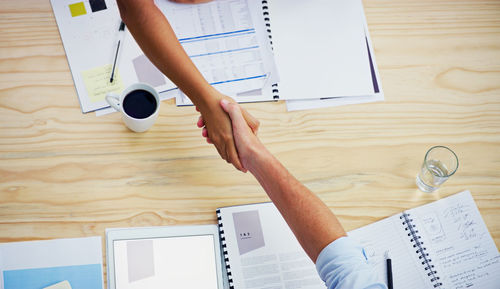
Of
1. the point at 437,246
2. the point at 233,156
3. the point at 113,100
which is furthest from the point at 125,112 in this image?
the point at 437,246

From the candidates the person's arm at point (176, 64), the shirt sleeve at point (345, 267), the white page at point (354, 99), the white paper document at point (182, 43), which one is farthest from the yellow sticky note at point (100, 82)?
the shirt sleeve at point (345, 267)

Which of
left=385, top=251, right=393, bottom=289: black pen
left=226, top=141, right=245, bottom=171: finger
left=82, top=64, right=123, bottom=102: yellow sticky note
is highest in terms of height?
left=82, top=64, right=123, bottom=102: yellow sticky note

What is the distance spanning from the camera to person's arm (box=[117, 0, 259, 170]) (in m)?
0.95

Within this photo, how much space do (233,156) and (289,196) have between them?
0.57 feet

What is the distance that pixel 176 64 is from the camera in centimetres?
95

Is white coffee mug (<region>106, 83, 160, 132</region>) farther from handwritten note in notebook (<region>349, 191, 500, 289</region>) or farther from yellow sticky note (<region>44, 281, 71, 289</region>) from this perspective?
handwritten note in notebook (<region>349, 191, 500, 289</region>)

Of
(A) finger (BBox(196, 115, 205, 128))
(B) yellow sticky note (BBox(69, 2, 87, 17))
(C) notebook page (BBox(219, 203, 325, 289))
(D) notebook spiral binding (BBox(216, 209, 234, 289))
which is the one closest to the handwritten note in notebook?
(C) notebook page (BBox(219, 203, 325, 289))

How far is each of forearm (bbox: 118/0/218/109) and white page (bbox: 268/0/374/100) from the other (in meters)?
0.22

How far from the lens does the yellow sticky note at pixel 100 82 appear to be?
975 mm

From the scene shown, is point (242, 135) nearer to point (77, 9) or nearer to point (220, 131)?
point (220, 131)

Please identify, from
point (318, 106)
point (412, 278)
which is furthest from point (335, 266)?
point (318, 106)

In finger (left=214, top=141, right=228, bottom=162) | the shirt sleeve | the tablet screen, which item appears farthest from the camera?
finger (left=214, top=141, right=228, bottom=162)

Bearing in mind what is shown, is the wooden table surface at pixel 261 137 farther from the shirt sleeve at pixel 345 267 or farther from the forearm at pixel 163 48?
the shirt sleeve at pixel 345 267

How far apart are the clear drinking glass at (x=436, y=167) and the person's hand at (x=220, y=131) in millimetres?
454
